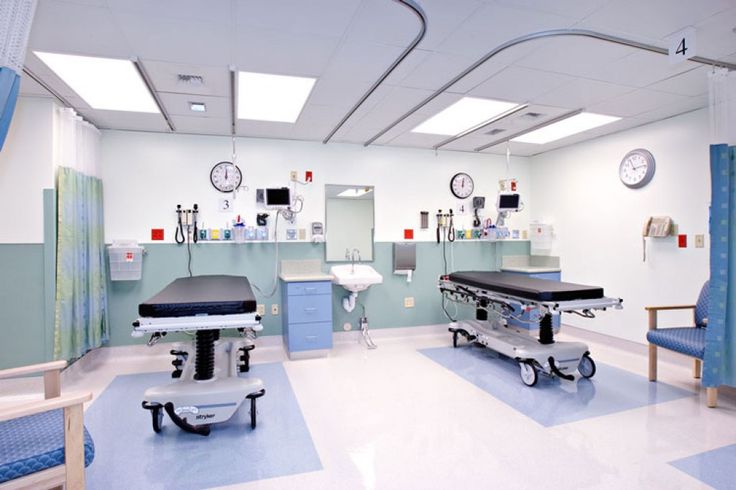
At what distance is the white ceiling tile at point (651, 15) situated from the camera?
2283 millimetres

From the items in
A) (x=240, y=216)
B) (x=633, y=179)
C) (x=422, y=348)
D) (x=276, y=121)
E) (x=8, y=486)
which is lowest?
(x=422, y=348)

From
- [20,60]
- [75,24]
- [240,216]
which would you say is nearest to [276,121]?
[240,216]

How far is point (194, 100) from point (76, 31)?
1.23 m

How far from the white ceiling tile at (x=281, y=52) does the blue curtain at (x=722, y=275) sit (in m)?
3.01

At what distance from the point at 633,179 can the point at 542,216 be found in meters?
1.48

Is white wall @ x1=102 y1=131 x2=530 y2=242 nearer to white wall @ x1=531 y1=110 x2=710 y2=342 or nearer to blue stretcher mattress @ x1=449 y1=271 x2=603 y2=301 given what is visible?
white wall @ x1=531 y1=110 x2=710 y2=342

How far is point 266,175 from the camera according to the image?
16.8 feet

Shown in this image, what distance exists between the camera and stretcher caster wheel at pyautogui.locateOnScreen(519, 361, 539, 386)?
3707 mm

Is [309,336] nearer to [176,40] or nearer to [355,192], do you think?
[355,192]

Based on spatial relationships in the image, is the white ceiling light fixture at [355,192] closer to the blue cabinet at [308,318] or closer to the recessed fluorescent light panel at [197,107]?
the blue cabinet at [308,318]

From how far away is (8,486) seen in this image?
4.88 ft

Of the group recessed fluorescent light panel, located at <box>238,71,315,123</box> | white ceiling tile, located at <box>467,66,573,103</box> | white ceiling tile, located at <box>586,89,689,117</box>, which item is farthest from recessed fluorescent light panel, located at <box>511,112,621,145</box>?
recessed fluorescent light panel, located at <box>238,71,315,123</box>

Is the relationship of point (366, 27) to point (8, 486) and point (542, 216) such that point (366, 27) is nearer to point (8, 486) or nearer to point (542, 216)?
point (8, 486)

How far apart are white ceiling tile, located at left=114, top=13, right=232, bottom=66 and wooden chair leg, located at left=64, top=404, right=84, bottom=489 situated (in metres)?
2.15
